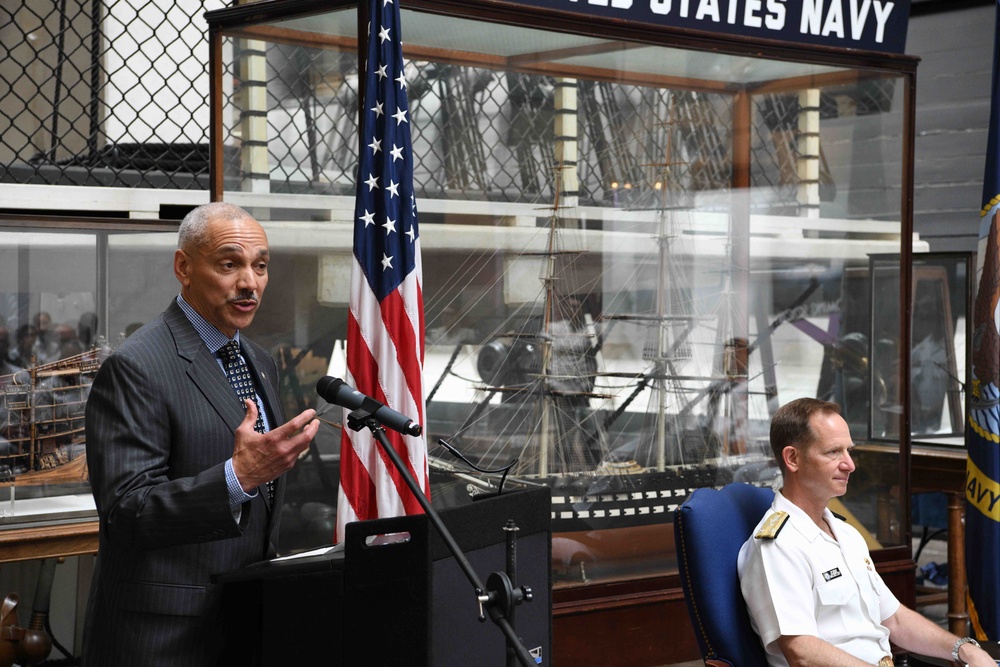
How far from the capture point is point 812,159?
5301mm

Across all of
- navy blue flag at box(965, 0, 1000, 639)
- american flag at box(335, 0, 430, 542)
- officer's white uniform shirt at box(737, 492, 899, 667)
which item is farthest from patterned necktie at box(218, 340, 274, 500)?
navy blue flag at box(965, 0, 1000, 639)

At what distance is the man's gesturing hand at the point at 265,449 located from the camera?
197 cm

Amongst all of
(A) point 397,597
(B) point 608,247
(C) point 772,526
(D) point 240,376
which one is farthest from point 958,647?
(B) point 608,247

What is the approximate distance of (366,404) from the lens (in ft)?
7.07

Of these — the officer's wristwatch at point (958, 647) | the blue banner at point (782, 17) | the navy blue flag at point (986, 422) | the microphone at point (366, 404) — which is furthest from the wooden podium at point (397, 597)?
the navy blue flag at point (986, 422)

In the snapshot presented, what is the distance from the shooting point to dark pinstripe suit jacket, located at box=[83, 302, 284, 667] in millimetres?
2088

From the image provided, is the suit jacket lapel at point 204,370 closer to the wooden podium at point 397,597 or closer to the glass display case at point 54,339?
the wooden podium at point 397,597

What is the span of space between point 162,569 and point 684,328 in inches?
127

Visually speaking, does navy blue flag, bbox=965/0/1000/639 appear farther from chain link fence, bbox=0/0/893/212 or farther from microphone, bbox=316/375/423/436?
microphone, bbox=316/375/423/436

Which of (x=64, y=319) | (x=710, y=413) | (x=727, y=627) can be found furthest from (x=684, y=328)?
(x=64, y=319)

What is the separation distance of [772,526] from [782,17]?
2748 mm

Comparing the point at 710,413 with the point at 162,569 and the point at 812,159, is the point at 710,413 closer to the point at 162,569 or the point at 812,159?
the point at 812,159

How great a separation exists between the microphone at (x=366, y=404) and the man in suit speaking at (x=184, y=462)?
16 centimetres

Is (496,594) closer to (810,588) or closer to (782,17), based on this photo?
(810,588)
